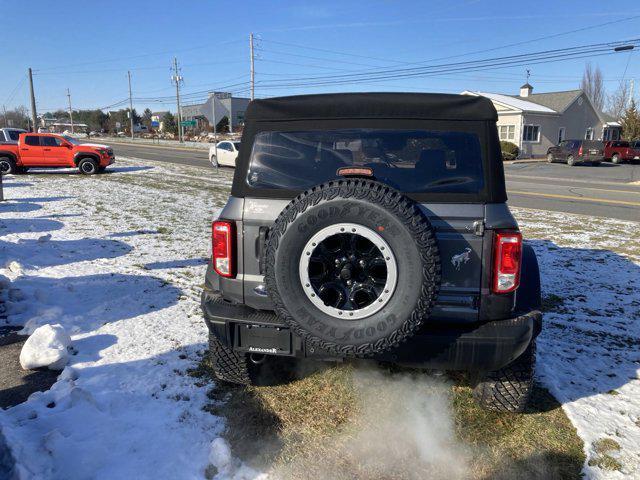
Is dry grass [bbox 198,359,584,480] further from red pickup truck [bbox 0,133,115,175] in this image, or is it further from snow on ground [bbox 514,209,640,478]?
red pickup truck [bbox 0,133,115,175]

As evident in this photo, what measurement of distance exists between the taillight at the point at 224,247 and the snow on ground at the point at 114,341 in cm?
101

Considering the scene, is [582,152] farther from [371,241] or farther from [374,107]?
[371,241]

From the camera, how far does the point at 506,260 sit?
8.96 ft

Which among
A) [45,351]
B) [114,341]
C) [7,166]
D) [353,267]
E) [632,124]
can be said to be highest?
[632,124]

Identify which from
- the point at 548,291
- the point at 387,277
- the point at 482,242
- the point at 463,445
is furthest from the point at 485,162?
the point at 548,291

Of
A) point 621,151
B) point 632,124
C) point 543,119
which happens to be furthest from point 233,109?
point 621,151

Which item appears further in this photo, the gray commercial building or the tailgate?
the gray commercial building

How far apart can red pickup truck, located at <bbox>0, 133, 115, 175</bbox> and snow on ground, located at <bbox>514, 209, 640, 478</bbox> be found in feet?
58.3

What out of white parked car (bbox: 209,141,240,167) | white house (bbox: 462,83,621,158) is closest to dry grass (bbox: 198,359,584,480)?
white parked car (bbox: 209,141,240,167)

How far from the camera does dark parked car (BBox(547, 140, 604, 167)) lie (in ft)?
109

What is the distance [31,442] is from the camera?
8.84 ft

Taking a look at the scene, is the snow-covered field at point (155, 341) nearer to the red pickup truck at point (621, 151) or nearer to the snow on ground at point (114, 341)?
the snow on ground at point (114, 341)

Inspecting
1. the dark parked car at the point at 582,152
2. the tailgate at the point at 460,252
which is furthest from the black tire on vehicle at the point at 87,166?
the dark parked car at the point at 582,152

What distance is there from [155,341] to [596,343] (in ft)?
13.4
